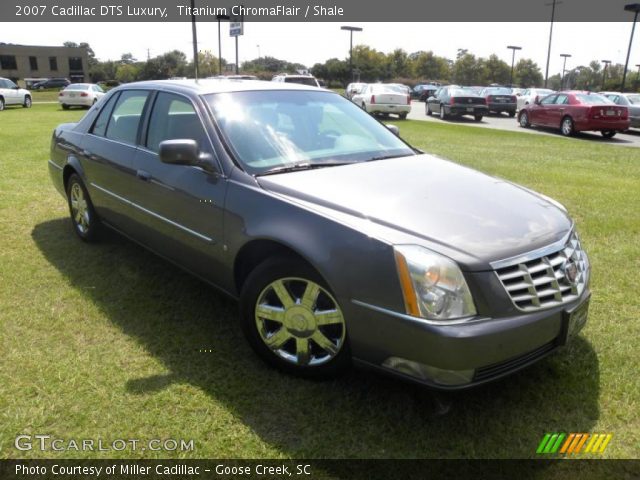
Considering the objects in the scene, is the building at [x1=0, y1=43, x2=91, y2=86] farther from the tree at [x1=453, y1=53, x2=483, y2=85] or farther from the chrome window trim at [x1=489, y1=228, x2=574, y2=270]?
the chrome window trim at [x1=489, y1=228, x2=574, y2=270]

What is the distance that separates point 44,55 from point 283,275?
100019 mm

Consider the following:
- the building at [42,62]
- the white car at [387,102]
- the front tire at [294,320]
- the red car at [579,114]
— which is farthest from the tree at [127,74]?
the front tire at [294,320]

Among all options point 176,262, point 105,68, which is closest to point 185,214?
point 176,262

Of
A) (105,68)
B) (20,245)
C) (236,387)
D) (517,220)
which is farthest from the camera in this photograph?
(105,68)

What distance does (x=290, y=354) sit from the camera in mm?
2916

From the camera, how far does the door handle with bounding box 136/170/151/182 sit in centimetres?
377

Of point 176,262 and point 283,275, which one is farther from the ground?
point 283,275

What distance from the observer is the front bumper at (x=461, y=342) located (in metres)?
2.26

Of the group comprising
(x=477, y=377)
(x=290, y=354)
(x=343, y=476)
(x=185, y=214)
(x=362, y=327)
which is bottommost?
(x=343, y=476)

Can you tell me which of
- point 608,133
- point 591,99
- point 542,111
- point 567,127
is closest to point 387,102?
point 542,111

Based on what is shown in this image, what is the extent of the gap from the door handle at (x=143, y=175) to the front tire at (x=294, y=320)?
1.33 metres

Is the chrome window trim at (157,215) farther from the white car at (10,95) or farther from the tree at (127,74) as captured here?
the tree at (127,74)

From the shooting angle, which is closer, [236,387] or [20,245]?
[236,387]

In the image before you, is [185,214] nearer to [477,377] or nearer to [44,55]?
[477,377]
